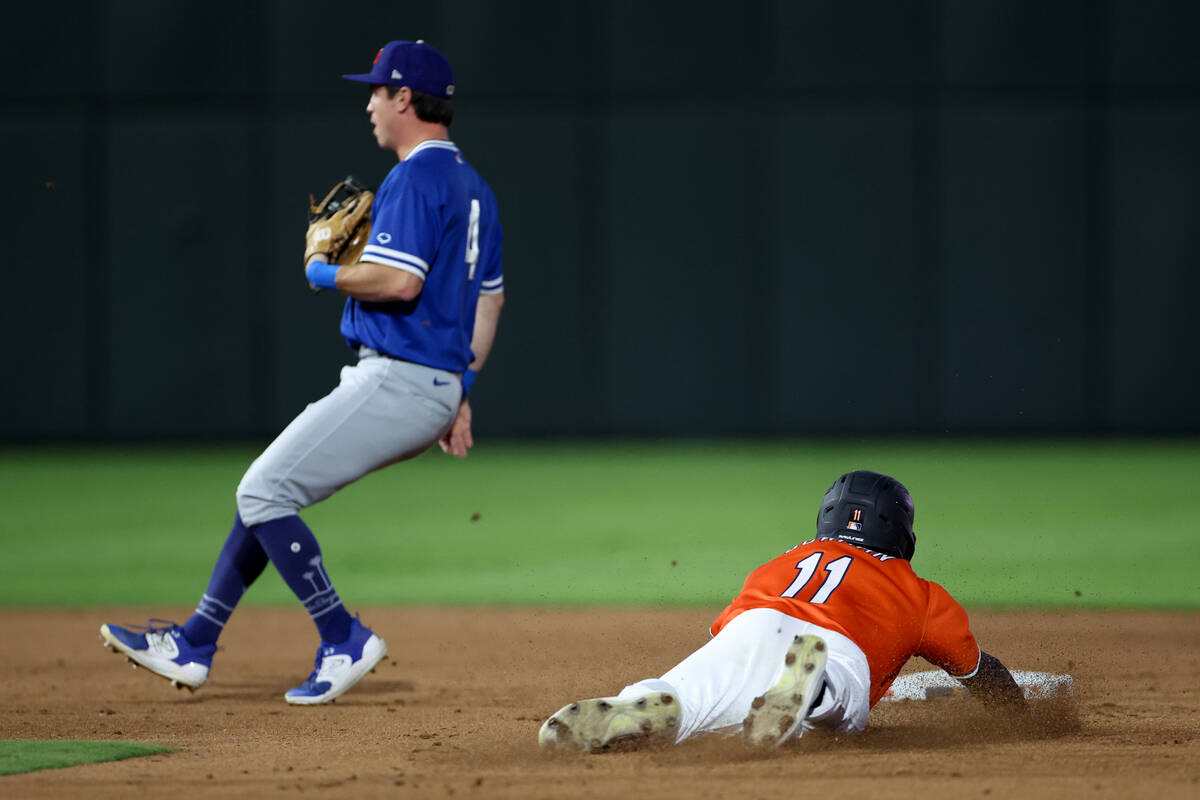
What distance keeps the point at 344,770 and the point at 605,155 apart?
422 inches

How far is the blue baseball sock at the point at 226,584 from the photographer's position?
4.52 metres

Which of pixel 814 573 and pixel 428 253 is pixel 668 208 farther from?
pixel 814 573

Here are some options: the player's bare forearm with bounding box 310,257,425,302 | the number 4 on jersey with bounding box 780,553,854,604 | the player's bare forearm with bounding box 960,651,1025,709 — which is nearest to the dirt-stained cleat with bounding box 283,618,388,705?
the player's bare forearm with bounding box 310,257,425,302

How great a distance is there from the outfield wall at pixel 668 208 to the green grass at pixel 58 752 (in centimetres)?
989

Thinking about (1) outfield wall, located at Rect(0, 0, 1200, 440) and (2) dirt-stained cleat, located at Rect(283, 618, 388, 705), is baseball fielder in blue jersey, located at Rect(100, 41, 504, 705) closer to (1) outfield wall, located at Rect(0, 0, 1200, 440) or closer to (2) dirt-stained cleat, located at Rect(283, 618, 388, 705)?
(2) dirt-stained cleat, located at Rect(283, 618, 388, 705)

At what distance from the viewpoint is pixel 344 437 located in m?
4.35

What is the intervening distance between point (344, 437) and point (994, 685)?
6.37 feet

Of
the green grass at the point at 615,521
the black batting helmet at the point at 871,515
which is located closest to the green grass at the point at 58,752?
the black batting helmet at the point at 871,515

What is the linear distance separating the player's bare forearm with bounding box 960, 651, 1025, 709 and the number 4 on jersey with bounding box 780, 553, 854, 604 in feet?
1.38

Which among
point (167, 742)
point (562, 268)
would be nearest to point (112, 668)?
point (167, 742)

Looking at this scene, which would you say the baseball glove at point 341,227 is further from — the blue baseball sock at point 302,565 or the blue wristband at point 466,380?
the blue baseball sock at point 302,565

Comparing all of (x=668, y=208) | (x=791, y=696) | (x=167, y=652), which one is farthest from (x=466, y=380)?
(x=668, y=208)

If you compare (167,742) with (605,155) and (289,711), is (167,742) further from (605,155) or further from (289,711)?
(605,155)

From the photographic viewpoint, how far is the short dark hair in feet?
14.9
